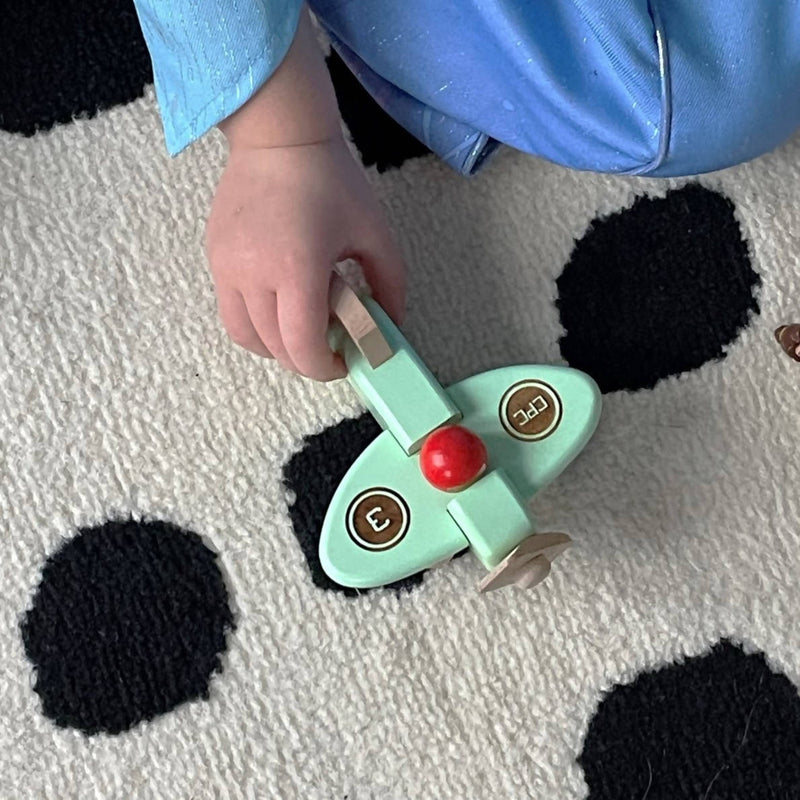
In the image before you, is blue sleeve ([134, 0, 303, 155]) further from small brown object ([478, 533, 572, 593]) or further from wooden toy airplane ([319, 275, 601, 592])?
small brown object ([478, 533, 572, 593])

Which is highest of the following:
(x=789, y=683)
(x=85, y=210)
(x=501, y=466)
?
(x=85, y=210)

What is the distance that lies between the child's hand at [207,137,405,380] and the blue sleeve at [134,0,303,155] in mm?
32

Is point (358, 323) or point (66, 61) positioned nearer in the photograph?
point (358, 323)

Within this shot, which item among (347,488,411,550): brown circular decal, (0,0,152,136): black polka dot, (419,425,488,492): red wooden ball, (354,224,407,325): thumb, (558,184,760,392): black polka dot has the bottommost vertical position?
(558,184,760,392): black polka dot

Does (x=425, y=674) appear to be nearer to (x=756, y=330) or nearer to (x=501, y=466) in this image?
(x=501, y=466)

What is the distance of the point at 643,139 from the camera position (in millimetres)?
488

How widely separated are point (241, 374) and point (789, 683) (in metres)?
0.30

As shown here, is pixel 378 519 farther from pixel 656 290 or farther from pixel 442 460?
pixel 656 290

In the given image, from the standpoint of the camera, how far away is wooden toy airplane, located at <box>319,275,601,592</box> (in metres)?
0.45

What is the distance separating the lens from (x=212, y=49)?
1.43 ft

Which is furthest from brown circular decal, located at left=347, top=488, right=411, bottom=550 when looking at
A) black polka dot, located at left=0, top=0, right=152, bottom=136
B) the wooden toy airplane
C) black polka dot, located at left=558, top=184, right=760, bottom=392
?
black polka dot, located at left=0, top=0, right=152, bottom=136

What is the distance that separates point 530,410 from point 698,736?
17cm

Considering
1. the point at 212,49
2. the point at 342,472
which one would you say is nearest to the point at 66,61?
the point at 212,49

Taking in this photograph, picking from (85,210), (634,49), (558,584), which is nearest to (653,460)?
(558,584)
